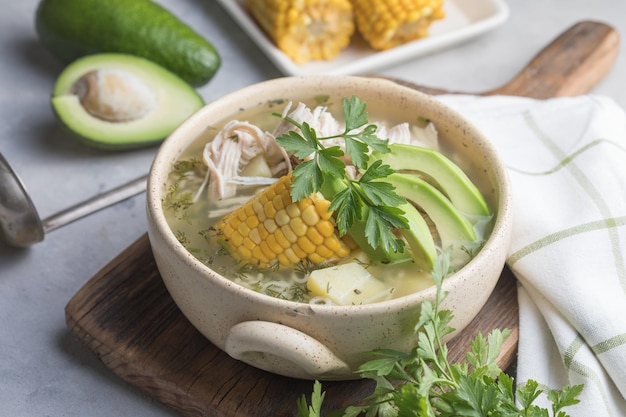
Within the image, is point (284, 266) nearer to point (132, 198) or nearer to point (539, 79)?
point (132, 198)

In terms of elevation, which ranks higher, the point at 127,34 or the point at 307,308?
the point at 307,308

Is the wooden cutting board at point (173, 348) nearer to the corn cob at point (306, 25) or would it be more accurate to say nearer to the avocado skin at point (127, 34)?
the avocado skin at point (127, 34)

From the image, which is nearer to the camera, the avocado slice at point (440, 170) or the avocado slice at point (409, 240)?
the avocado slice at point (409, 240)

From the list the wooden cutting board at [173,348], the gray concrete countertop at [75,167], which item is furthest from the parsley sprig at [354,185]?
the gray concrete countertop at [75,167]

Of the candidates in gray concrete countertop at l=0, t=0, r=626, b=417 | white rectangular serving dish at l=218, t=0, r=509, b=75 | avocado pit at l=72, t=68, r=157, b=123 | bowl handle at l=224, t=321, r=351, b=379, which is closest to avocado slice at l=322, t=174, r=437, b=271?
bowl handle at l=224, t=321, r=351, b=379

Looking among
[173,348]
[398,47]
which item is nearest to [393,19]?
[398,47]

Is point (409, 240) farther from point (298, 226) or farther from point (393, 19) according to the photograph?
point (393, 19)
